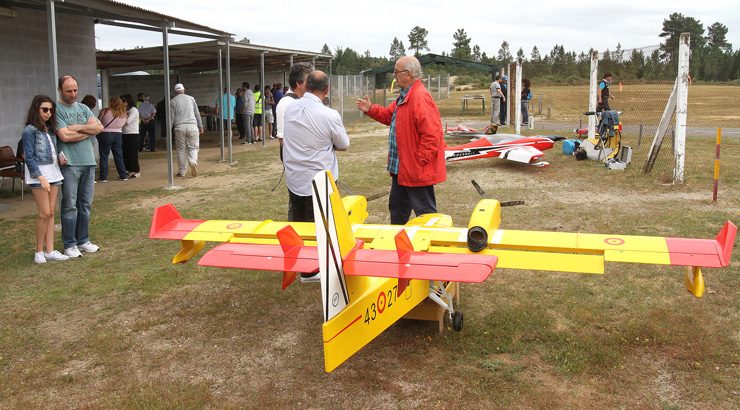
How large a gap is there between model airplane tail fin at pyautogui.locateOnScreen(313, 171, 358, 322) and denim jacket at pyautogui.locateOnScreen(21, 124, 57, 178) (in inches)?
160

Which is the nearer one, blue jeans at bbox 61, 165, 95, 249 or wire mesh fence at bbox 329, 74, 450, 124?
blue jeans at bbox 61, 165, 95, 249

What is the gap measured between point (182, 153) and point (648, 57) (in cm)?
996

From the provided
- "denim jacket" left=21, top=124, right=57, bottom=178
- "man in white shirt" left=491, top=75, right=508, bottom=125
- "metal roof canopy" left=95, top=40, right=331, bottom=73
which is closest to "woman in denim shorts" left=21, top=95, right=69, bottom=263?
"denim jacket" left=21, top=124, right=57, bottom=178

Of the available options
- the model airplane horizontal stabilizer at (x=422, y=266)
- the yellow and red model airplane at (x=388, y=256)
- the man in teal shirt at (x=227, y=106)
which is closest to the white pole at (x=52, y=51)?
the yellow and red model airplane at (x=388, y=256)

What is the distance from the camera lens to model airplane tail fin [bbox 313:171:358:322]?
3.28 metres

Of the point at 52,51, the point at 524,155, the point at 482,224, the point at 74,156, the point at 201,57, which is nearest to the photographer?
the point at 482,224

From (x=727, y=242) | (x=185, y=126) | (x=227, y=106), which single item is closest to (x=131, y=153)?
(x=185, y=126)

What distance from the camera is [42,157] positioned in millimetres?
6121

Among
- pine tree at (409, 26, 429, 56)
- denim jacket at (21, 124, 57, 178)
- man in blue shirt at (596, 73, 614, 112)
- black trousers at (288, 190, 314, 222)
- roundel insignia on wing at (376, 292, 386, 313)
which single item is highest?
pine tree at (409, 26, 429, 56)

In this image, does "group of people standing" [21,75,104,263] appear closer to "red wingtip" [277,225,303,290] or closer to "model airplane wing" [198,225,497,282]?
"model airplane wing" [198,225,497,282]

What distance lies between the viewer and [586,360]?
4.20 metres

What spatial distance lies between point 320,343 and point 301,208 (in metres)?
1.50

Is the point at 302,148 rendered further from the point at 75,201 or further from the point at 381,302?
the point at 75,201

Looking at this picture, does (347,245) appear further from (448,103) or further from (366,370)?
(448,103)
